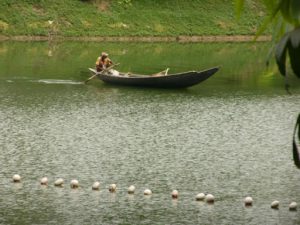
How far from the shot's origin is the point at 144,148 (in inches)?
850

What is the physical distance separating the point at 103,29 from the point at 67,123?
1346 inches

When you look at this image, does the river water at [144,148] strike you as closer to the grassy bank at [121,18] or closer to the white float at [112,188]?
the white float at [112,188]

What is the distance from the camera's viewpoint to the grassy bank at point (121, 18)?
57562 millimetres

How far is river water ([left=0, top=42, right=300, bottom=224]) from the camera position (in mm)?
15066

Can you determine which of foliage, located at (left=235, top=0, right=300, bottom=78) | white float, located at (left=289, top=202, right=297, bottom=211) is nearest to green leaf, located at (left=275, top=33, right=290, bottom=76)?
foliage, located at (left=235, top=0, right=300, bottom=78)

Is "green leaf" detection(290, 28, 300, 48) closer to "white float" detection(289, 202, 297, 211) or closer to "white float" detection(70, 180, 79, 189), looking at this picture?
"white float" detection(289, 202, 297, 211)

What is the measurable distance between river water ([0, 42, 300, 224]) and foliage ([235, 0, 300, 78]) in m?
0.36

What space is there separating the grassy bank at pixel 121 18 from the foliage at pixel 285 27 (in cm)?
5370

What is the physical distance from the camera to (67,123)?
83.1ft

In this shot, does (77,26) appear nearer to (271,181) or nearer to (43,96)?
(43,96)

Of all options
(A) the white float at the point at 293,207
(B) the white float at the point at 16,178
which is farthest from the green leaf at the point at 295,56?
(B) the white float at the point at 16,178

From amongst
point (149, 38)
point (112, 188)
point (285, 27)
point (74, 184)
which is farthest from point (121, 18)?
point (285, 27)

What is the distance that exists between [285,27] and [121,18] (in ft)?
186

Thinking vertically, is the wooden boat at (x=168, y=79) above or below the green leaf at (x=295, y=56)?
below
